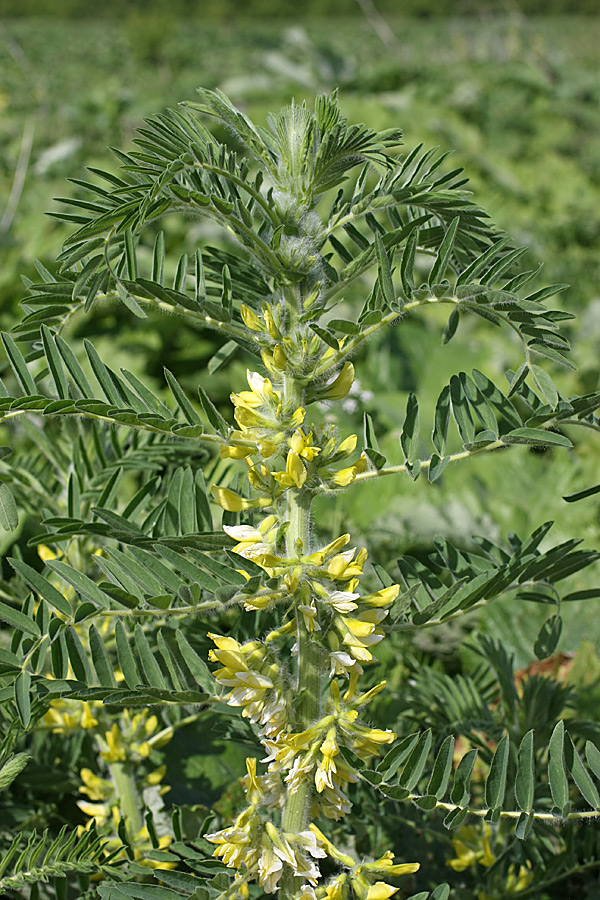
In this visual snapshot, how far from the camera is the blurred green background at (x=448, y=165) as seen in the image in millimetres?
2354

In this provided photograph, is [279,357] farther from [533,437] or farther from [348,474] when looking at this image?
[533,437]

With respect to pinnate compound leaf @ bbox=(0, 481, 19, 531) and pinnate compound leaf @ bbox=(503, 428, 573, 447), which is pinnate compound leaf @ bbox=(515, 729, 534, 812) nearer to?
pinnate compound leaf @ bbox=(503, 428, 573, 447)

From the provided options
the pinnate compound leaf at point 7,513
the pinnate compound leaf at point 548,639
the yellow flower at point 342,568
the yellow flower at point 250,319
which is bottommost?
the pinnate compound leaf at point 548,639

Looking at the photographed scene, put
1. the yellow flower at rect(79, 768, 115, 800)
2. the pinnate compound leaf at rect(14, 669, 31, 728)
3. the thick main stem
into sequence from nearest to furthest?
1. the pinnate compound leaf at rect(14, 669, 31, 728)
2. the thick main stem
3. the yellow flower at rect(79, 768, 115, 800)

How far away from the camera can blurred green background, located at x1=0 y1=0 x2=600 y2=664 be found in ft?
7.72

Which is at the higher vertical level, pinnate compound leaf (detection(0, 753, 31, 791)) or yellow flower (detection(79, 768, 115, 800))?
pinnate compound leaf (detection(0, 753, 31, 791))

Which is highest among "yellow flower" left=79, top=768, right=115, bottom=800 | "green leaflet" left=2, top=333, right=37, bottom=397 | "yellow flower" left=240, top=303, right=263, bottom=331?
"yellow flower" left=240, top=303, right=263, bottom=331

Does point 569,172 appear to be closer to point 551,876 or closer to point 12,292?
point 12,292

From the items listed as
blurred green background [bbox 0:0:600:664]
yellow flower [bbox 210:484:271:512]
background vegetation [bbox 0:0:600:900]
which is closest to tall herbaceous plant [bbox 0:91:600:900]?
yellow flower [bbox 210:484:271:512]

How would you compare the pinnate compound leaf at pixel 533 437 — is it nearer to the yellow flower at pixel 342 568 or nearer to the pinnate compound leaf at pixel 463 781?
the yellow flower at pixel 342 568

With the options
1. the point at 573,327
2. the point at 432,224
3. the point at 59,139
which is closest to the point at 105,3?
the point at 59,139

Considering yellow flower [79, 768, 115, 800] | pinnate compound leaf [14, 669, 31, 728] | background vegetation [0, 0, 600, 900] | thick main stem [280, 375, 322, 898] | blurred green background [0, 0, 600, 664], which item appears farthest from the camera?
blurred green background [0, 0, 600, 664]

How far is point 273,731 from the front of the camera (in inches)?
32.9

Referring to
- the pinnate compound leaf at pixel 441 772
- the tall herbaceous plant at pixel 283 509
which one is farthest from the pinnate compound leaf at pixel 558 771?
the pinnate compound leaf at pixel 441 772
